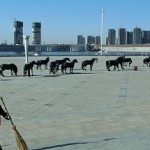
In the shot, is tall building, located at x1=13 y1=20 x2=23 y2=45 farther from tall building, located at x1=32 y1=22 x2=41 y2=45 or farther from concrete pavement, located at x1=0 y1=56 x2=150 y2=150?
concrete pavement, located at x1=0 y1=56 x2=150 y2=150

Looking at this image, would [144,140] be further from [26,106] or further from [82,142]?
[26,106]

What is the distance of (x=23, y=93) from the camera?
64.9 feet

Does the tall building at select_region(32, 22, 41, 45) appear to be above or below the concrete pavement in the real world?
above

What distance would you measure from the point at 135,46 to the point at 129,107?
174 meters

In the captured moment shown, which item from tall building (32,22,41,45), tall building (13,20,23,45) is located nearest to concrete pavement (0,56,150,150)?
tall building (13,20,23,45)

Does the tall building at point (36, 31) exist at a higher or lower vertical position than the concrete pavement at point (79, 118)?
higher

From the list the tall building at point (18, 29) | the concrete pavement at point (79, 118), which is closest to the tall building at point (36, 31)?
the tall building at point (18, 29)

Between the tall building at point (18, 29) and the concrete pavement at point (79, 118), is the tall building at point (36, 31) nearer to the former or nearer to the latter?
the tall building at point (18, 29)

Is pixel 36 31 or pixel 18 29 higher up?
pixel 18 29

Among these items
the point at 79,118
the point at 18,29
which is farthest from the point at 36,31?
the point at 79,118

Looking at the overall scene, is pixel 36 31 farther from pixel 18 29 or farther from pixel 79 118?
pixel 79 118

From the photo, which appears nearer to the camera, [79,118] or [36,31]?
[79,118]

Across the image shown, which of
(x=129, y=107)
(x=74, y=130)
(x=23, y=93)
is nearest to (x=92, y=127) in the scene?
(x=74, y=130)

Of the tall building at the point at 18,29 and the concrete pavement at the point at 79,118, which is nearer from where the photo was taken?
the concrete pavement at the point at 79,118
